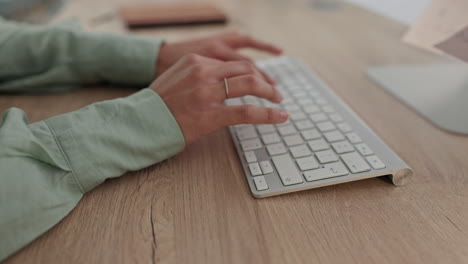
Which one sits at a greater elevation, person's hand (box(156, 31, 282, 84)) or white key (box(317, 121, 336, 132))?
person's hand (box(156, 31, 282, 84))

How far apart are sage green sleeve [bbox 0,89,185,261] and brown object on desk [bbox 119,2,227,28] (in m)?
0.62

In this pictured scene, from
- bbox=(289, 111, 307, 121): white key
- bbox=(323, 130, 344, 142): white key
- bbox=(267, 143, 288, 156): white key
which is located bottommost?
bbox=(267, 143, 288, 156): white key

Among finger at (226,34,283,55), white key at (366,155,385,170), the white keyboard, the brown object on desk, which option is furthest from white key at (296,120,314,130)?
the brown object on desk

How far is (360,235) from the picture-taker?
0.36 m

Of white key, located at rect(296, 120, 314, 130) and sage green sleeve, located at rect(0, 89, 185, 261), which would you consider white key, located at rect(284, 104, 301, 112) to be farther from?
sage green sleeve, located at rect(0, 89, 185, 261)

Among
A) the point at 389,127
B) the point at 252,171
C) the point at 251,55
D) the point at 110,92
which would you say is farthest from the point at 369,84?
the point at 110,92

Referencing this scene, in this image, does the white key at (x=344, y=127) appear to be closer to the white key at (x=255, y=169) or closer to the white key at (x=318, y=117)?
the white key at (x=318, y=117)

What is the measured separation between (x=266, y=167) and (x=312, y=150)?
0.07 metres

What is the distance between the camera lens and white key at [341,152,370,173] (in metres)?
0.43

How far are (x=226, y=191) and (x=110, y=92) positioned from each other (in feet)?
1.21

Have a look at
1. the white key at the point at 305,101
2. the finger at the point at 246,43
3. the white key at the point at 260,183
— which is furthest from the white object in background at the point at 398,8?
the white key at the point at 260,183

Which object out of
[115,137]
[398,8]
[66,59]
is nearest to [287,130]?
[115,137]

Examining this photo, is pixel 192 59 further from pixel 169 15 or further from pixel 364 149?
pixel 169 15

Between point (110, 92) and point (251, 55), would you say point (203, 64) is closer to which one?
point (110, 92)
